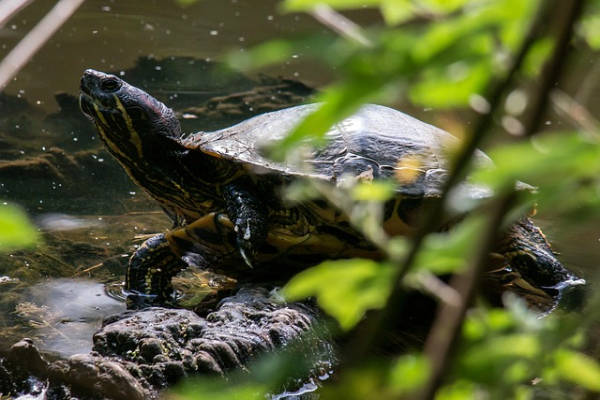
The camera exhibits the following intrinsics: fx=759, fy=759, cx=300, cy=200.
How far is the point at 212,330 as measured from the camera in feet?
6.71

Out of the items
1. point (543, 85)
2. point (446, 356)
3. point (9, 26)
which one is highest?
point (543, 85)

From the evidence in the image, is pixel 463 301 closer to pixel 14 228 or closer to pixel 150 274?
pixel 14 228

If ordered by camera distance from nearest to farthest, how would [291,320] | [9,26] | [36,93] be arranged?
1. [291,320]
2. [36,93]
3. [9,26]

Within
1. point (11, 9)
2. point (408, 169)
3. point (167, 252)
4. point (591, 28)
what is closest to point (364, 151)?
→ point (408, 169)

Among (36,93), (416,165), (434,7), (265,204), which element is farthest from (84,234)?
(434,7)

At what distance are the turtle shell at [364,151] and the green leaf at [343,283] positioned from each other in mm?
2143

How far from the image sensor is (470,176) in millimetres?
504

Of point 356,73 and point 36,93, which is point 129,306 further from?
point 36,93

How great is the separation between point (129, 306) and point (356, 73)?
8.05ft

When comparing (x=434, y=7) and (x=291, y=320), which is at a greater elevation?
(x=434, y=7)

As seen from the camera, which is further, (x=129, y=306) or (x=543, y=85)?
(x=129, y=306)

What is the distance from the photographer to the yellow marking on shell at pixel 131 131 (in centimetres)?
314

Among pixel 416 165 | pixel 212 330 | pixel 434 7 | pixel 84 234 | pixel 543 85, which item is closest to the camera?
pixel 543 85

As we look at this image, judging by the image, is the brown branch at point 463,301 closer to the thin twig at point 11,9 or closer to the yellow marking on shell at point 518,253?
the thin twig at point 11,9
